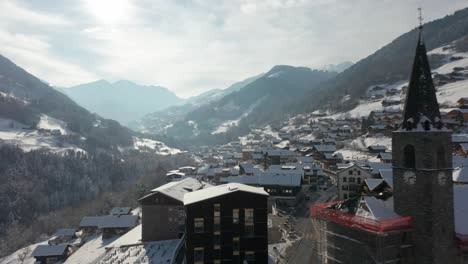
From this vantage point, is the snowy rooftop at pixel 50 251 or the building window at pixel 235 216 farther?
Result: the snowy rooftop at pixel 50 251

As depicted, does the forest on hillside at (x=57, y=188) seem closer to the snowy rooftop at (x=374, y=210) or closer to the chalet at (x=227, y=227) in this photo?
the chalet at (x=227, y=227)

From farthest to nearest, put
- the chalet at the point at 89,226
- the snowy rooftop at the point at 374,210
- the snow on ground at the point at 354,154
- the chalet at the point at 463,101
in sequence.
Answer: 1. the chalet at the point at 463,101
2. the snow on ground at the point at 354,154
3. the chalet at the point at 89,226
4. the snowy rooftop at the point at 374,210

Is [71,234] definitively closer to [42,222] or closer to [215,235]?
[42,222]

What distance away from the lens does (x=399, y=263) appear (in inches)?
942

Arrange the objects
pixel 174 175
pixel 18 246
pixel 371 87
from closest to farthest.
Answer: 1. pixel 18 246
2. pixel 174 175
3. pixel 371 87

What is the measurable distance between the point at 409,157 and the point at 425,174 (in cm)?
172

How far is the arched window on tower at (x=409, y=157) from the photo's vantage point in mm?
24719

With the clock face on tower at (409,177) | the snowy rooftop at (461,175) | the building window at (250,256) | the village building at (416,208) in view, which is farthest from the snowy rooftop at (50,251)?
the snowy rooftop at (461,175)

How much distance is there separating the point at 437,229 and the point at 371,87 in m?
191

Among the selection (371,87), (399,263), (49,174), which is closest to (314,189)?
(399,263)

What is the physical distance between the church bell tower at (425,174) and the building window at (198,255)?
19.7m

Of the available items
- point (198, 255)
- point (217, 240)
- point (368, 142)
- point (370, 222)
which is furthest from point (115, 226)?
point (368, 142)

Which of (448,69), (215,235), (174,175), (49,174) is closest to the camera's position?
(215,235)

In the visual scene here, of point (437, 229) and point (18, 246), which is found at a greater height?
point (437, 229)
